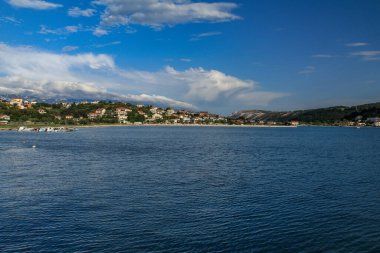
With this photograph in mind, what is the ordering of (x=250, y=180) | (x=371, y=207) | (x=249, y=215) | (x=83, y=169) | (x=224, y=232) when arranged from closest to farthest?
1. (x=224, y=232)
2. (x=249, y=215)
3. (x=371, y=207)
4. (x=250, y=180)
5. (x=83, y=169)

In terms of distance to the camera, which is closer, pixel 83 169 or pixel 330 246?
pixel 330 246

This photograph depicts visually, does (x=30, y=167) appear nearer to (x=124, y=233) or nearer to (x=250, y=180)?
(x=250, y=180)

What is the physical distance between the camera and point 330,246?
63.5 feet

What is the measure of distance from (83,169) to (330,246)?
106ft

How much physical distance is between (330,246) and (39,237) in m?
15.3

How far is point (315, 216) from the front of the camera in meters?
24.7

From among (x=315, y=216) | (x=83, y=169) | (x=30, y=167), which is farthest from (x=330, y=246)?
(x=30, y=167)

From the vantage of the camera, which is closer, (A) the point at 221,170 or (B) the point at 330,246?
(B) the point at 330,246

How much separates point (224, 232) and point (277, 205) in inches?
306

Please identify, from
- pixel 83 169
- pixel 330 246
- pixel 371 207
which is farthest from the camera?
pixel 83 169

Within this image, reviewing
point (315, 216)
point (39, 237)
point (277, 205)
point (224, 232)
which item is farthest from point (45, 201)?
point (315, 216)

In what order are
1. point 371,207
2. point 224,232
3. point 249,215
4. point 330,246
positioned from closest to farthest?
1. point 330,246
2. point 224,232
3. point 249,215
4. point 371,207

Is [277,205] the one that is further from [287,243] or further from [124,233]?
[124,233]

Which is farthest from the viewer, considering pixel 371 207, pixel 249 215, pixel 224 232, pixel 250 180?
pixel 250 180
